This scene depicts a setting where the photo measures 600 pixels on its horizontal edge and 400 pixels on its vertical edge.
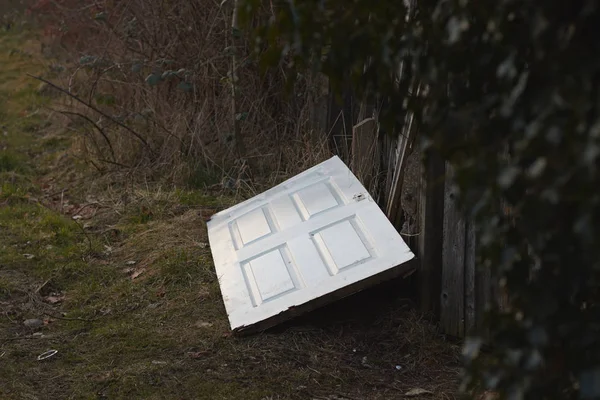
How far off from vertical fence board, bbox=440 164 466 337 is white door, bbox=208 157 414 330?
0.24 m

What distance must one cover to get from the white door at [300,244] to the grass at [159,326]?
184 mm

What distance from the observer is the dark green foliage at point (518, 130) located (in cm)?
175

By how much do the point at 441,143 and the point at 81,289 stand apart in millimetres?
4399

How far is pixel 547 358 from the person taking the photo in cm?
210

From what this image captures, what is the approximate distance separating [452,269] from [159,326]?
1856 millimetres

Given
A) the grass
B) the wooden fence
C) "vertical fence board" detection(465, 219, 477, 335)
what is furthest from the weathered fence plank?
Result: "vertical fence board" detection(465, 219, 477, 335)

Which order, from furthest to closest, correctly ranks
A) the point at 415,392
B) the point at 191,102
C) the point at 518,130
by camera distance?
1. the point at 191,102
2. the point at 415,392
3. the point at 518,130

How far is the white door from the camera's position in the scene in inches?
198

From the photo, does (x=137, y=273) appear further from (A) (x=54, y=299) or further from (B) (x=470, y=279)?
(B) (x=470, y=279)

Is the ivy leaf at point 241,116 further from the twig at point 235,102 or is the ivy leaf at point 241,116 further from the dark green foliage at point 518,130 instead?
the dark green foliage at point 518,130

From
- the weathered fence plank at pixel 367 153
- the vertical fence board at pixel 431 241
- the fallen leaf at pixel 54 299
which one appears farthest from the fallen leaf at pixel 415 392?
the fallen leaf at pixel 54 299

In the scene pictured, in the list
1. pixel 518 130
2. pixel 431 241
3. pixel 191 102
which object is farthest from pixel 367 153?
pixel 518 130

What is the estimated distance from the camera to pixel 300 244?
5492 millimetres

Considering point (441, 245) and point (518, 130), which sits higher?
point (518, 130)
